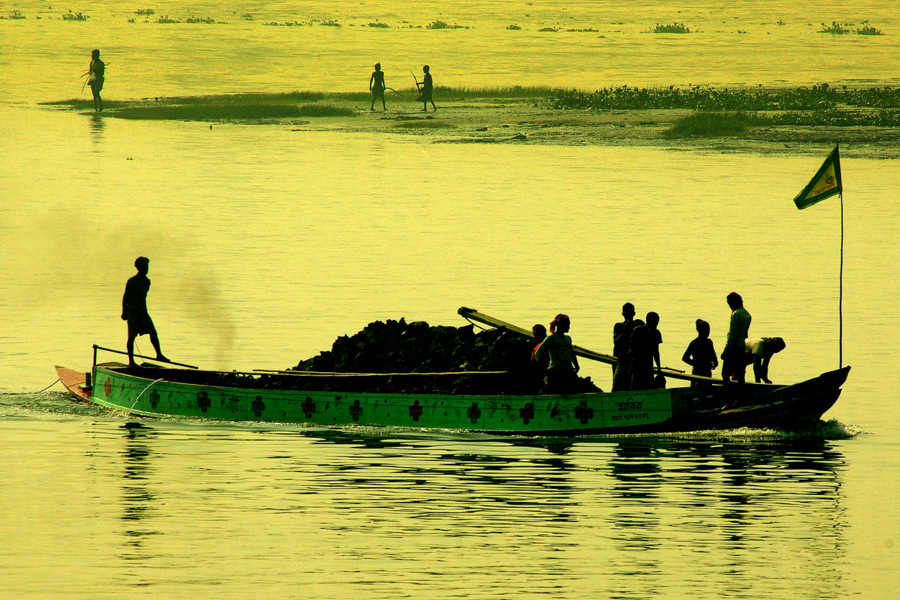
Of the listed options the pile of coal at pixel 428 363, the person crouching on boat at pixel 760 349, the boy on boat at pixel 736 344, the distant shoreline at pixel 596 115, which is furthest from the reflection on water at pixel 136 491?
the distant shoreline at pixel 596 115

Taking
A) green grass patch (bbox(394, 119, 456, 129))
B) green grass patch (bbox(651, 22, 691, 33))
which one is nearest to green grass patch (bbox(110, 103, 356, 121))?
green grass patch (bbox(394, 119, 456, 129))

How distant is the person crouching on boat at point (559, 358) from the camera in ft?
67.8

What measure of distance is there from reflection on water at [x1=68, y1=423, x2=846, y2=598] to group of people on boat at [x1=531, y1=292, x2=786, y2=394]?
33.8 inches

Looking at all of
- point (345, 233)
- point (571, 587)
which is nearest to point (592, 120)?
point (345, 233)

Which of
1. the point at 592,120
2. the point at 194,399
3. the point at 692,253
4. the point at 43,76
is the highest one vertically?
the point at 43,76

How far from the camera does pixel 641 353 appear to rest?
2066 cm

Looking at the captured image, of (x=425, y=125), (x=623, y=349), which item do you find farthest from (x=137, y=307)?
(x=425, y=125)

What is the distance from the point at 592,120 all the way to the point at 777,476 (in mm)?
44505

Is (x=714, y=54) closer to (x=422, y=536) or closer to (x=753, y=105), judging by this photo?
(x=753, y=105)

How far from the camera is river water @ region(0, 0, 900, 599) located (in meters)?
15.6

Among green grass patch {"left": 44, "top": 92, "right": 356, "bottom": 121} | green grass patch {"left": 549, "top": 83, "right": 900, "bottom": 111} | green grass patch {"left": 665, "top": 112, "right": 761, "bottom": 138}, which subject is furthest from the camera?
green grass patch {"left": 44, "top": 92, "right": 356, "bottom": 121}

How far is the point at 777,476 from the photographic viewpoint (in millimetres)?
19172

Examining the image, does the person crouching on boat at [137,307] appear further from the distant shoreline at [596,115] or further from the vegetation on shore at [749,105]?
the vegetation on shore at [749,105]

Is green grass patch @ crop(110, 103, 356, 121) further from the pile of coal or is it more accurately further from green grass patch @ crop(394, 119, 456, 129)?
the pile of coal
